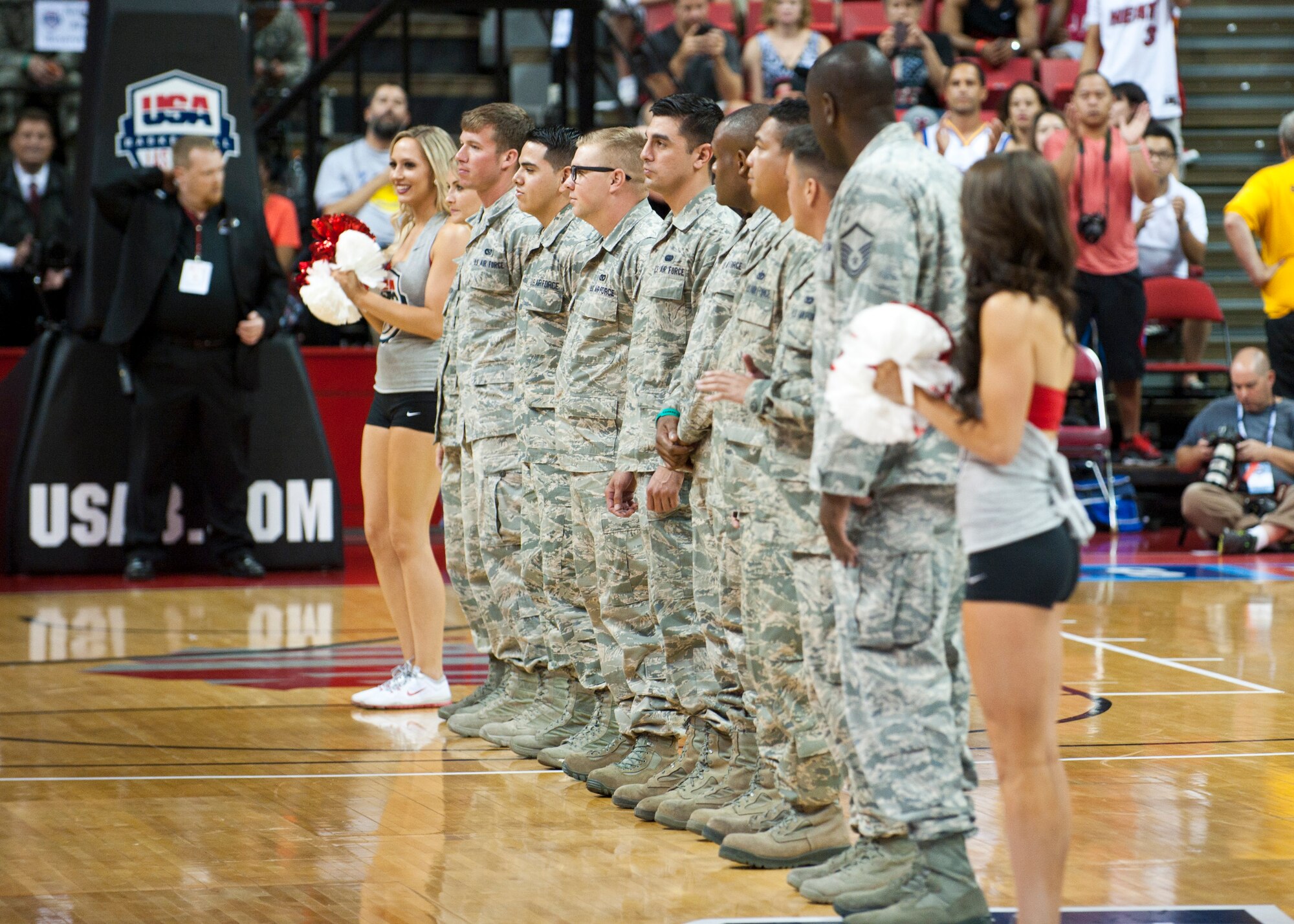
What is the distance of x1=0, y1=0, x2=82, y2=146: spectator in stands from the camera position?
1137cm

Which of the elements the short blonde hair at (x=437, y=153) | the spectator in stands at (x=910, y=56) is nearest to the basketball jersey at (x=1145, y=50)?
the spectator in stands at (x=910, y=56)

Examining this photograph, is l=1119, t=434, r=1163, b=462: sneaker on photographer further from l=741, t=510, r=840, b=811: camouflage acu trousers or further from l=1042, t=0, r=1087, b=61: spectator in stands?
l=741, t=510, r=840, b=811: camouflage acu trousers

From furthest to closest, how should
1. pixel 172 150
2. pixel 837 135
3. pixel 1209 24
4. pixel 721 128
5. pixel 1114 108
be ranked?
pixel 1209 24
pixel 1114 108
pixel 172 150
pixel 721 128
pixel 837 135

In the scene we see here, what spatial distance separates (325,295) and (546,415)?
124 centimetres

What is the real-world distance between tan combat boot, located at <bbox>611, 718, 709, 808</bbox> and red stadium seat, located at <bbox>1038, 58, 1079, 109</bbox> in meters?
9.51

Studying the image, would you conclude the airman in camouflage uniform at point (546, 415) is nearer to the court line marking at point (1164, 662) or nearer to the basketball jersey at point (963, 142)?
the court line marking at point (1164, 662)

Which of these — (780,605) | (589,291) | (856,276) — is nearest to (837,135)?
(856,276)

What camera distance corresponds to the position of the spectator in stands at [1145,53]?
1232 cm

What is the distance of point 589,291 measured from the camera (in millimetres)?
4977

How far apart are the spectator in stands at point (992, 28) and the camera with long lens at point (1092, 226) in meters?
2.39

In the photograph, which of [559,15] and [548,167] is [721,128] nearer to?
[548,167]

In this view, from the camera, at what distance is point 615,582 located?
4848 millimetres

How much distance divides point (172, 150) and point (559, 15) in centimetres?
364

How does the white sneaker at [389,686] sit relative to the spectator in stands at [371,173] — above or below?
below
